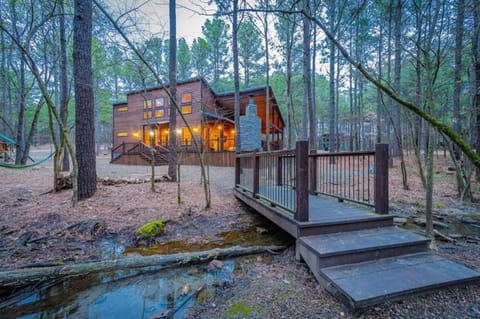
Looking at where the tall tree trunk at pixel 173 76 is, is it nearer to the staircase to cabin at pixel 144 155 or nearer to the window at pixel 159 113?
the staircase to cabin at pixel 144 155

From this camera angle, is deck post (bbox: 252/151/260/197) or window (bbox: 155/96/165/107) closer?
deck post (bbox: 252/151/260/197)

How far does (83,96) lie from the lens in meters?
5.46

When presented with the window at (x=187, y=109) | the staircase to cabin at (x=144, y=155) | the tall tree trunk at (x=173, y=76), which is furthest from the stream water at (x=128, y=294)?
the window at (x=187, y=109)

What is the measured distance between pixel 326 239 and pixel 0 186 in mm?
9240

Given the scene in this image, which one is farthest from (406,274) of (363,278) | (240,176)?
(240,176)

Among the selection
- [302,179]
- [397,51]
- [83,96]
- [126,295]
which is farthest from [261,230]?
[397,51]

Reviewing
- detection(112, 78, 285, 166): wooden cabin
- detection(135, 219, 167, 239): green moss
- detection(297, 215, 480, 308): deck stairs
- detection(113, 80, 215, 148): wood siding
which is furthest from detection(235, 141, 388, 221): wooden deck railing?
detection(113, 80, 215, 148): wood siding

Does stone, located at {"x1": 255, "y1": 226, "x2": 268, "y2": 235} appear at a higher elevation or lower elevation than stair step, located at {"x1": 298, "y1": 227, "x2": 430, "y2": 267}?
lower

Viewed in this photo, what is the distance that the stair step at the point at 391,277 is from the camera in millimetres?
1999

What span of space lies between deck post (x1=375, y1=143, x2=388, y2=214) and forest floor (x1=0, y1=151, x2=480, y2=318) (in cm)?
95

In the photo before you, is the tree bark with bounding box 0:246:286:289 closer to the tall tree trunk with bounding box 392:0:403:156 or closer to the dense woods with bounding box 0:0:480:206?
the dense woods with bounding box 0:0:480:206

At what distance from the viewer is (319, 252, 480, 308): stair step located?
6.56 feet

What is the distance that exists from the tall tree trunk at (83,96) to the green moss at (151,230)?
231 centimetres

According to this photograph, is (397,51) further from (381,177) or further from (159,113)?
(159,113)
